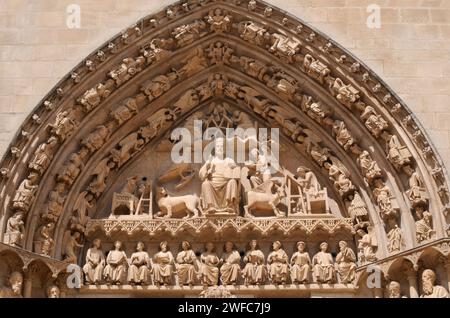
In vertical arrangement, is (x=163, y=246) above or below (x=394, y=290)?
above

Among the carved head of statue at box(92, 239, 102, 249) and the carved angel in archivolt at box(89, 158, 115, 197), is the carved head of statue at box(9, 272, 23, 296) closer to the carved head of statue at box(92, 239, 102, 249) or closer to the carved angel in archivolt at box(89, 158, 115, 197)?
the carved head of statue at box(92, 239, 102, 249)

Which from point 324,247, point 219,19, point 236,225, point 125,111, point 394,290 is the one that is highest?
point 219,19

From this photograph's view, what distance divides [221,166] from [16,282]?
2.93 m

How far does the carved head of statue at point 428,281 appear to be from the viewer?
10.3 metres

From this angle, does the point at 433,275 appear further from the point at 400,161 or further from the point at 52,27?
the point at 52,27

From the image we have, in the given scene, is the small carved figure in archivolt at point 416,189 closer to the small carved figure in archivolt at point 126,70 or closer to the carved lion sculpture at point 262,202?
the carved lion sculpture at point 262,202

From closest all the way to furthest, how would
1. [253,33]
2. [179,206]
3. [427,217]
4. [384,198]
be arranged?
1. [427,217]
2. [384,198]
3. [179,206]
4. [253,33]

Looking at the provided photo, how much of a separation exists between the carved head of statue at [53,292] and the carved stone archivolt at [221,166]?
0.02 metres

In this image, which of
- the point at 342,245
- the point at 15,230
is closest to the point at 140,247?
the point at 15,230

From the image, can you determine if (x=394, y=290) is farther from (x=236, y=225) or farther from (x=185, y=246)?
(x=185, y=246)

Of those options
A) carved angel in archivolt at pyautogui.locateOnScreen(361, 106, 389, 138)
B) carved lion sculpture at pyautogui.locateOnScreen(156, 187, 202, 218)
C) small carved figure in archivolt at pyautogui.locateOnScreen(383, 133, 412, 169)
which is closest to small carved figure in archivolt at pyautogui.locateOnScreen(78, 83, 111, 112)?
carved lion sculpture at pyautogui.locateOnScreen(156, 187, 202, 218)

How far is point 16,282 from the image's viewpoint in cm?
1039

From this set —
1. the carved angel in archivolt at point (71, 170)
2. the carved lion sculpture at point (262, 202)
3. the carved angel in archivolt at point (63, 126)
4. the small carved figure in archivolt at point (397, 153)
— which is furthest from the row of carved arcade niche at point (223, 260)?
the carved angel in archivolt at point (63, 126)

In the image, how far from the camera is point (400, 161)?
428 inches
